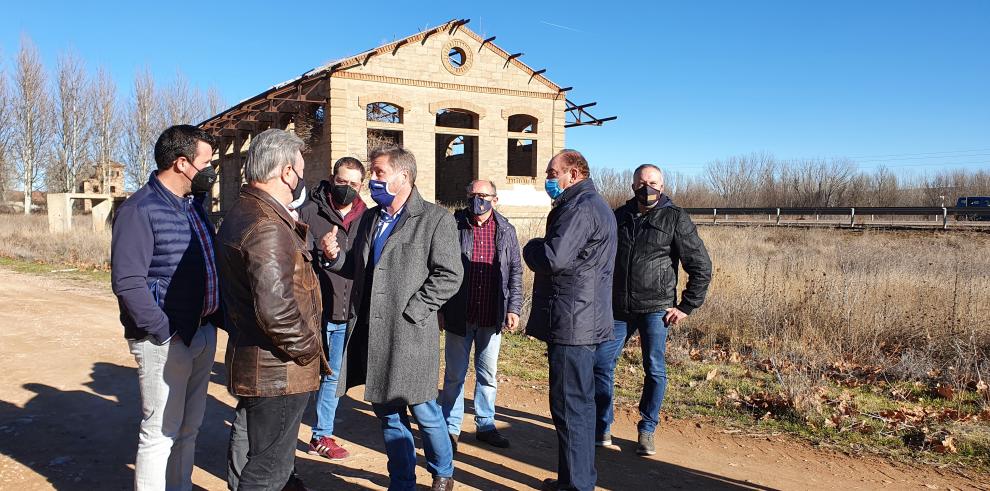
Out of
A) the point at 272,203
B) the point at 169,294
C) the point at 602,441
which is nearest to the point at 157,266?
the point at 169,294

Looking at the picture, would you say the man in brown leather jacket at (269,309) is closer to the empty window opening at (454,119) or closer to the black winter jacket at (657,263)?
the black winter jacket at (657,263)

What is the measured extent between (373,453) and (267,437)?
1.99 m

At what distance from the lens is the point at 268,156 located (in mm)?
2875

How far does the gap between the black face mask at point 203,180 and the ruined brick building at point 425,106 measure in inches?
804

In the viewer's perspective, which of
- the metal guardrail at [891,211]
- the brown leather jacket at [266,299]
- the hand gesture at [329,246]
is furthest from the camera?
the metal guardrail at [891,211]

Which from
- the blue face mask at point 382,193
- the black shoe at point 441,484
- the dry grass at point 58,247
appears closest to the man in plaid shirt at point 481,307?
the black shoe at point 441,484

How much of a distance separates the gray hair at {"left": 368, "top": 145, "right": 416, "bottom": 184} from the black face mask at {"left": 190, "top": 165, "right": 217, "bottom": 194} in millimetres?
834

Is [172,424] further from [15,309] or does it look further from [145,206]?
[15,309]

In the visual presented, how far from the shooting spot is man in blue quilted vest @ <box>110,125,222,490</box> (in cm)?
304

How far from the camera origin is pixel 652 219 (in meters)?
4.88

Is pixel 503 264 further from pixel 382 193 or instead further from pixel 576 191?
pixel 382 193

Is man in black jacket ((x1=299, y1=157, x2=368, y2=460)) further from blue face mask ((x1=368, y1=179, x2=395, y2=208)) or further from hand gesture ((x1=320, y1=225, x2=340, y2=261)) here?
blue face mask ((x1=368, y1=179, x2=395, y2=208))

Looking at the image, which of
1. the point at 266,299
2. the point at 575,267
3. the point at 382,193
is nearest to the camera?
the point at 266,299

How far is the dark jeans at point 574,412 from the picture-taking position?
12.3 feet
